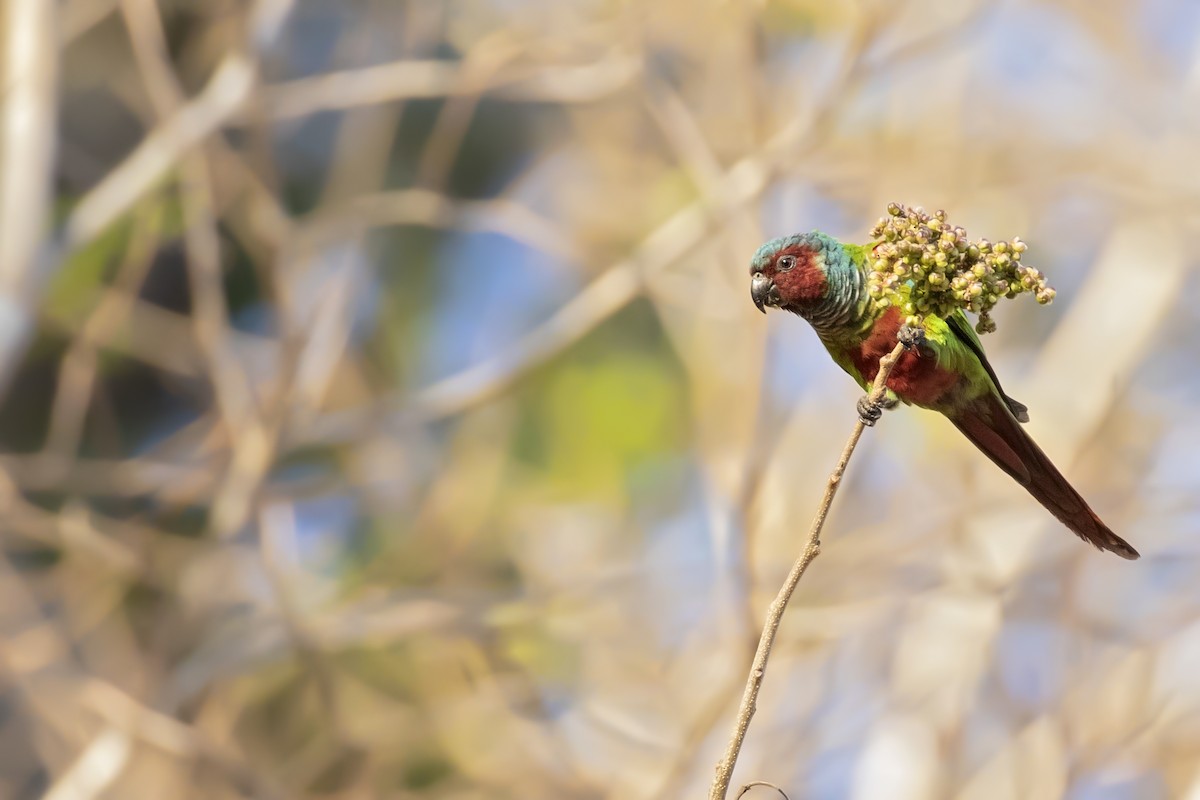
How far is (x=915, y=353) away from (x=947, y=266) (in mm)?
1398

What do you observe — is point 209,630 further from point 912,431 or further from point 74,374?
point 912,431

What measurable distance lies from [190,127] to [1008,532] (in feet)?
19.5

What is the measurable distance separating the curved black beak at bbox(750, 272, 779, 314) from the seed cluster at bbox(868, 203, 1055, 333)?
4.01 feet

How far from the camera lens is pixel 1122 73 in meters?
8.29

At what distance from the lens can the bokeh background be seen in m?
6.78

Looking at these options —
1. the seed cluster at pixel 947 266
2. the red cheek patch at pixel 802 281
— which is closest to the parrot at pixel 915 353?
the red cheek patch at pixel 802 281

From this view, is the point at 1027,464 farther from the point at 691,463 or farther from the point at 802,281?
the point at 691,463

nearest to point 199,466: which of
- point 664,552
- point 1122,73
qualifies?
point 664,552

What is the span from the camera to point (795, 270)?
12.3 feet

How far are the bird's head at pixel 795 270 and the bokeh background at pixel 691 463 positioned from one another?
1.83 m

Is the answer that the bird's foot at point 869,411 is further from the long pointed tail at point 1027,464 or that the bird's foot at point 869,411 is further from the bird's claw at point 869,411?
the long pointed tail at point 1027,464

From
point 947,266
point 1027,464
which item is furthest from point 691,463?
point 947,266

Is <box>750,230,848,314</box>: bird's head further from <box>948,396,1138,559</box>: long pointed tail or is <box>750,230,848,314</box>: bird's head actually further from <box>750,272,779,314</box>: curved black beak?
<box>948,396,1138,559</box>: long pointed tail

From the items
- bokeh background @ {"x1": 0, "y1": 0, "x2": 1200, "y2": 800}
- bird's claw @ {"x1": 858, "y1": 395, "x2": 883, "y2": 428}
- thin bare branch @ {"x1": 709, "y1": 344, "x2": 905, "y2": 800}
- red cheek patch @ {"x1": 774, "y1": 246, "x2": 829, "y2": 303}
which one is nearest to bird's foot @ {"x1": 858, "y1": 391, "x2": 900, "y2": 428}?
bird's claw @ {"x1": 858, "y1": 395, "x2": 883, "y2": 428}
